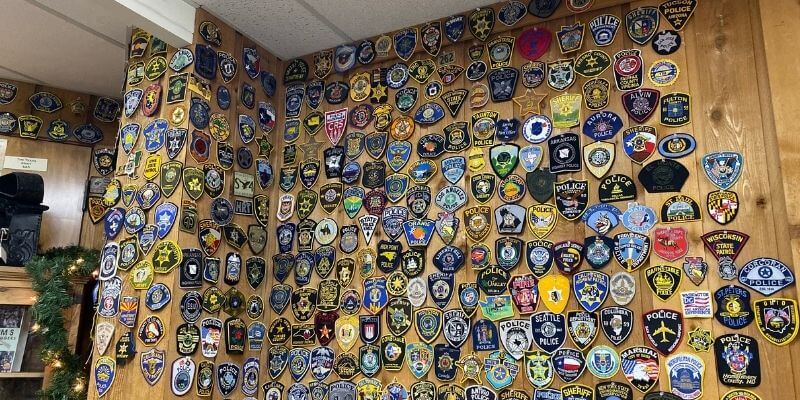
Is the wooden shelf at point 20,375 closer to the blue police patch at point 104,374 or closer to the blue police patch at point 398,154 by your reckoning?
the blue police patch at point 104,374

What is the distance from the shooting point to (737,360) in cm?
182

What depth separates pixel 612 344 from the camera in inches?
78.6

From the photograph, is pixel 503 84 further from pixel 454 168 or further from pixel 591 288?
pixel 591 288

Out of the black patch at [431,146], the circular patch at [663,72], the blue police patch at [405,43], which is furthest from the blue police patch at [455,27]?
the circular patch at [663,72]

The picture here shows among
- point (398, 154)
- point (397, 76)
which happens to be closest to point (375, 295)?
point (398, 154)

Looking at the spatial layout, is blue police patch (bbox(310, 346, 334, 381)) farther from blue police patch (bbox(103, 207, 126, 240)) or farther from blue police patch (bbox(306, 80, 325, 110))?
blue police patch (bbox(306, 80, 325, 110))

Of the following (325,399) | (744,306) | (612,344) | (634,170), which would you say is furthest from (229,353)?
(744,306)

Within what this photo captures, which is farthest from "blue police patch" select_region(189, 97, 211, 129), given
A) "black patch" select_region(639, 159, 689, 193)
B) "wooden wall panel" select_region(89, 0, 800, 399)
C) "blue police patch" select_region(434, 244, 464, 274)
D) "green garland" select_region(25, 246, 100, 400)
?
"black patch" select_region(639, 159, 689, 193)

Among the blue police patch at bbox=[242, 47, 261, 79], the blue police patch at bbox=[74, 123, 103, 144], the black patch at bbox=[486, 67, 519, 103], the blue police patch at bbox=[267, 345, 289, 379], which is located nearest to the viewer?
the black patch at bbox=[486, 67, 519, 103]

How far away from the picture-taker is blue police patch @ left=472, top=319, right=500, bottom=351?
2.18 meters

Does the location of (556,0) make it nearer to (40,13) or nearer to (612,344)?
(612,344)

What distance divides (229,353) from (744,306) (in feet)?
6.26

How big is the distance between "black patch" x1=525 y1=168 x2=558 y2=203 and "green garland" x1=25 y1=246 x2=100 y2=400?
78.2 inches

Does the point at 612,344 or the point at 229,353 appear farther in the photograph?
the point at 229,353
